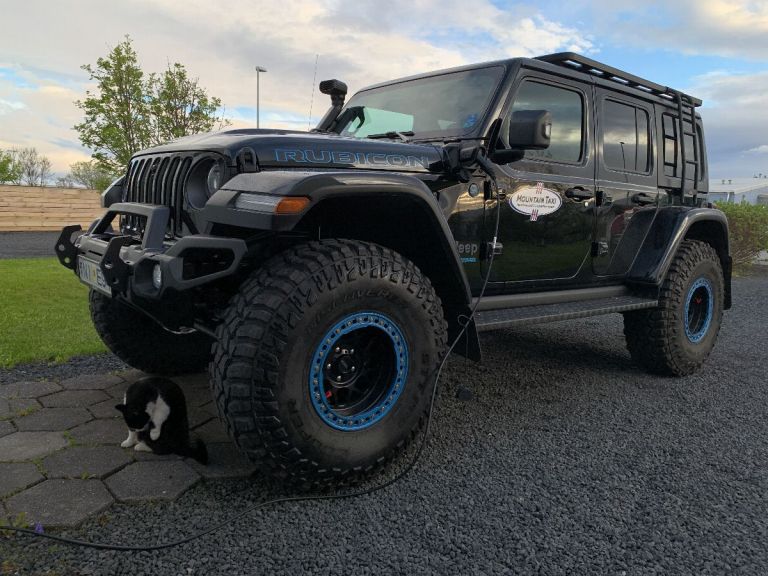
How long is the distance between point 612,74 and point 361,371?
2996 millimetres

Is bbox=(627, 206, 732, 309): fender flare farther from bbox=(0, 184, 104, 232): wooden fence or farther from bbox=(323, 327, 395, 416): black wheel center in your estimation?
bbox=(0, 184, 104, 232): wooden fence

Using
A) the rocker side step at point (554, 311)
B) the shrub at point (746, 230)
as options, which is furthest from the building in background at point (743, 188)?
the rocker side step at point (554, 311)

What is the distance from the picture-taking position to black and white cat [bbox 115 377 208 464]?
265cm

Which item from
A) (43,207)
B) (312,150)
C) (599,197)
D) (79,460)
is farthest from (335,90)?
(43,207)

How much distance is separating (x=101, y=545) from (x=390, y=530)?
40.2 inches

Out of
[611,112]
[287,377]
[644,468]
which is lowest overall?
[644,468]

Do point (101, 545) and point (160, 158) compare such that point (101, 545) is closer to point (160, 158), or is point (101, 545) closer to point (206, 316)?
point (206, 316)

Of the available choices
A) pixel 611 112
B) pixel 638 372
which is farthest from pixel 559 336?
pixel 611 112

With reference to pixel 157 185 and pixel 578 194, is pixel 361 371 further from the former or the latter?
pixel 578 194

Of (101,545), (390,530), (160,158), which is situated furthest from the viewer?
(160,158)

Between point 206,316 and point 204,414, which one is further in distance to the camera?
point 204,414

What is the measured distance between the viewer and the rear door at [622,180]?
156 inches

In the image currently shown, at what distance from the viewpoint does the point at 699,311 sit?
4.78 m

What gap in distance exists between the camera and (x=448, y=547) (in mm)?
2070
